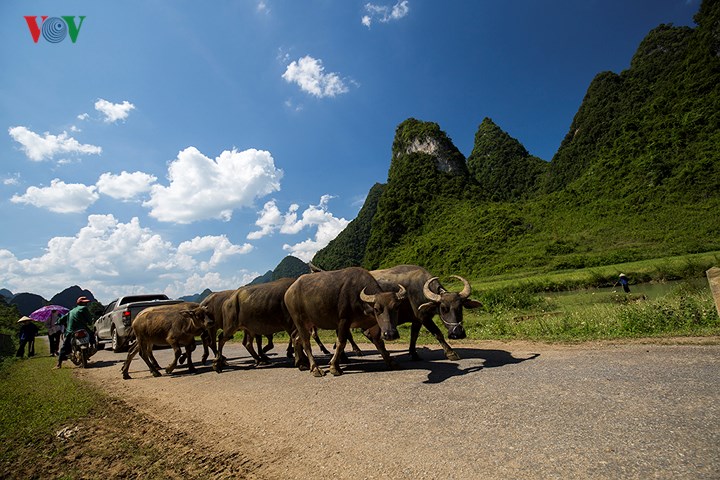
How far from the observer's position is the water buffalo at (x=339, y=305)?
6750mm

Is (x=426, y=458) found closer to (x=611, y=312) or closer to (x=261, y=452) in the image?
(x=261, y=452)

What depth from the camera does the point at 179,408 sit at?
5.78 metres

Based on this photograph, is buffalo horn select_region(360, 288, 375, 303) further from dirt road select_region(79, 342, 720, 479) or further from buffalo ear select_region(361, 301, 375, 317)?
dirt road select_region(79, 342, 720, 479)

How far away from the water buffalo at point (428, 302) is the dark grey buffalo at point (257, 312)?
2485 mm

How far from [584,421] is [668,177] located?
2801 inches

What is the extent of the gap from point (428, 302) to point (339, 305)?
73.4 inches

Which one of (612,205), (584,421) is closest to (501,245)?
(612,205)

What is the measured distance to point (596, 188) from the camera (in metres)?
65.6

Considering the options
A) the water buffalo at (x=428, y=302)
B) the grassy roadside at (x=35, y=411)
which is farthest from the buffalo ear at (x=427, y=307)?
the grassy roadside at (x=35, y=411)

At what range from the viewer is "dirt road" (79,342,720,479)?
2873 millimetres

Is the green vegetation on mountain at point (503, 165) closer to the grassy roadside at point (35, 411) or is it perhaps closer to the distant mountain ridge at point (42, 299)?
the grassy roadside at point (35, 411)

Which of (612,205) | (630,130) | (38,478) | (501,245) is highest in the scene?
(630,130)

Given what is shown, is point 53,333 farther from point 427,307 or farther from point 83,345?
point 427,307

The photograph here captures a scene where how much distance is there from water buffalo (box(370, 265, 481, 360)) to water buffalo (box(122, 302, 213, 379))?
16.2 feet
